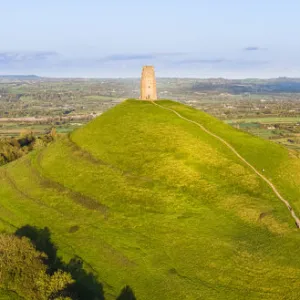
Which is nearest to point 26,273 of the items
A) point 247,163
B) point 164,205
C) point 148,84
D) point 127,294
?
point 127,294

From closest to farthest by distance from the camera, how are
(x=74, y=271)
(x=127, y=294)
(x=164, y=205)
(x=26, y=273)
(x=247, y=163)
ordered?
(x=127, y=294), (x=26, y=273), (x=74, y=271), (x=164, y=205), (x=247, y=163)

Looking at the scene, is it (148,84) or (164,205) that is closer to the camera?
(164,205)

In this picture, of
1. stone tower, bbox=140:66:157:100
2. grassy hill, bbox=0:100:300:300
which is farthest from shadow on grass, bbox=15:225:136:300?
stone tower, bbox=140:66:157:100

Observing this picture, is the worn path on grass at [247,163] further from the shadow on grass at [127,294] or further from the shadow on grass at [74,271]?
the shadow on grass at [74,271]

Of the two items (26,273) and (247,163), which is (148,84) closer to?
(247,163)

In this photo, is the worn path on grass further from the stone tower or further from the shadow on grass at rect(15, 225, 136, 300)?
the shadow on grass at rect(15, 225, 136, 300)

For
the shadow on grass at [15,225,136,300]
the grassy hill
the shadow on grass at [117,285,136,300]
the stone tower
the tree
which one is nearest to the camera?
the tree
